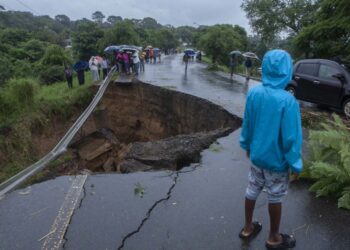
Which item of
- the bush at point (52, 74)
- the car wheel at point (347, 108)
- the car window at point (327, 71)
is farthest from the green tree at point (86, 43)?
the car wheel at point (347, 108)

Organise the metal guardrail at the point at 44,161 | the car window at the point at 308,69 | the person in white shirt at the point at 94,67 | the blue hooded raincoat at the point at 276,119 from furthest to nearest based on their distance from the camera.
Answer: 1. the person in white shirt at the point at 94,67
2. the car window at the point at 308,69
3. the metal guardrail at the point at 44,161
4. the blue hooded raincoat at the point at 276,119

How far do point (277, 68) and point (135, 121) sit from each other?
16488 mm

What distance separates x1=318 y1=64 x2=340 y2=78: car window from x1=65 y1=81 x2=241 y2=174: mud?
3.62 m

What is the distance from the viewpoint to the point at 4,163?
41.5 ft

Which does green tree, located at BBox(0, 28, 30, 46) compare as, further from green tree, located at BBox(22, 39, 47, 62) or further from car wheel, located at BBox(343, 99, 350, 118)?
car wheel, located at BBox(343, 99, 350, 118)

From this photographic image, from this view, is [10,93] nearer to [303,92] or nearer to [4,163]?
[4,163]

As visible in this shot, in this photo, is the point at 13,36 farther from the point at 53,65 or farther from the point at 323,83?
the point at 323,83

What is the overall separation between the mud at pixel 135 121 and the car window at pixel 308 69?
3371 millimetres

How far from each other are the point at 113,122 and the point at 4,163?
7464mm

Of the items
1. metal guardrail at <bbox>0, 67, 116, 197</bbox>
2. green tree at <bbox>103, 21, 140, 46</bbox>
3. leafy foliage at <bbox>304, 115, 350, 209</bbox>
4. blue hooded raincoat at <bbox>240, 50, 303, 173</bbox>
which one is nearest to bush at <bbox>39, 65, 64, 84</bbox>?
green tree at <bbox>103, 21, 140, 46</bbox>

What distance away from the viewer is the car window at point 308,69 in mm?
11756

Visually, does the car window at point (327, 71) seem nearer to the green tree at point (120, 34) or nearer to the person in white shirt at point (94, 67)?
the person in white shirt at point (94, 67)

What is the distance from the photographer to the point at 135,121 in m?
19.3

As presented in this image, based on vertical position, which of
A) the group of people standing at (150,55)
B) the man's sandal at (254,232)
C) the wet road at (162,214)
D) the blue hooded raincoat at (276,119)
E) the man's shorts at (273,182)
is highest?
the blue hooded raincoat at (276,119)
